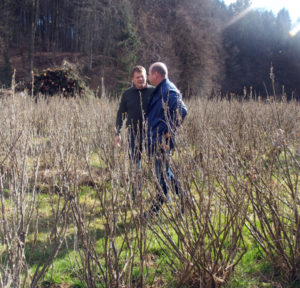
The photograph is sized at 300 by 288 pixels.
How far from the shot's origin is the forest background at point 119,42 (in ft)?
64.8

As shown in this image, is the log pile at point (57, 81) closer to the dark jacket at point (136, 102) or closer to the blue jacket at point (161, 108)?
the dark jacket at point (136, 102)

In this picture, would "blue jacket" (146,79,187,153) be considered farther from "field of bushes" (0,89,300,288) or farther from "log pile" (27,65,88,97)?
"log pile" (27,65,88,97)

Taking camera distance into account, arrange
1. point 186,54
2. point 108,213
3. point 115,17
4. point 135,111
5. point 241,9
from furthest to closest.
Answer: point 241,9, point 186,54, point 115,17, point 135,111, point 108,213

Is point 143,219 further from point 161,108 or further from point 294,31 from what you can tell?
point 294,31

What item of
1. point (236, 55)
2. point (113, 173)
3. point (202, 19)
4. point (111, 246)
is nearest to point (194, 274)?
point (111, 246)

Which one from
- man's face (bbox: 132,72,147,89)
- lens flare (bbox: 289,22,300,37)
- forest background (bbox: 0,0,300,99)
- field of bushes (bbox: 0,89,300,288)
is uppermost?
lens flare (bbox: 289,22,300,37)

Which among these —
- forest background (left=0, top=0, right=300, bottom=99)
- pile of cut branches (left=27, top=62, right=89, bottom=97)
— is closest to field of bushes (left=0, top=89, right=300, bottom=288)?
pile of cut branches (left=27, top=62, right=89, bottom=97)

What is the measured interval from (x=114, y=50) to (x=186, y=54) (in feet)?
18.7

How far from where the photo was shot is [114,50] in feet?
70.9

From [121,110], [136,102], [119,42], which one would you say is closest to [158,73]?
[136,102]

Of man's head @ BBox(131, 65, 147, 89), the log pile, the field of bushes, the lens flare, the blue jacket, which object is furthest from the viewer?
the lens flare

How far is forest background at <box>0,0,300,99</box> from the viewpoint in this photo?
19.8m

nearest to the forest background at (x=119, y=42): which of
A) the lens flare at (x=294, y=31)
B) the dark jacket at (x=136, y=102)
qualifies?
the lens flare at (x=294, y=31)

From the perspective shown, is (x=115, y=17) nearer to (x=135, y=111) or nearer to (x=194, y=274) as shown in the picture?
(x=135, y=111)
